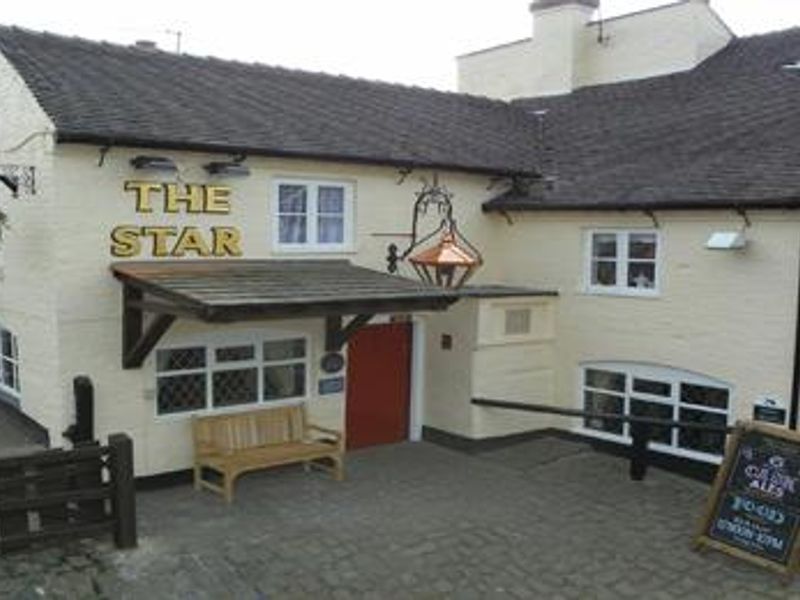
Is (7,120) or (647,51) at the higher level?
(647,51)

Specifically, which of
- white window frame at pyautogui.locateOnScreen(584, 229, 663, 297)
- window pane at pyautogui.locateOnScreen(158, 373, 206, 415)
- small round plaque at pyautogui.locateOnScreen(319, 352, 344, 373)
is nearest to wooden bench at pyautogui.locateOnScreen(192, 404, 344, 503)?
window pane at pyautogui.locateOnScreen(158, 373, 206, 415)

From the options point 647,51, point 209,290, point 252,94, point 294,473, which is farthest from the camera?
point 647,51

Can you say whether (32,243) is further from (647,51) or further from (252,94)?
(647,51)

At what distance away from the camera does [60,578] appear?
840 cm

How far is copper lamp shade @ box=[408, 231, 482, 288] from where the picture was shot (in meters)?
13.0

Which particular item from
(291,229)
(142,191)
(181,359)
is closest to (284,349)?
(181,359)

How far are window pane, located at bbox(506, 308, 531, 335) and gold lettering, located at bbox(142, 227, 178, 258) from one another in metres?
5.29

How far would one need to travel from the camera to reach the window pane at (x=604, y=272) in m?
13.4

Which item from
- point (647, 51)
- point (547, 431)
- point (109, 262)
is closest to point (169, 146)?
point (109, 262)

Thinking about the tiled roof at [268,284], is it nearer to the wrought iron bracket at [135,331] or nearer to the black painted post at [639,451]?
the wrought iron bracket at [135,331]

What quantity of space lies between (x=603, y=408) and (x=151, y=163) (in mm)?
7585

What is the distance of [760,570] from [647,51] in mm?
11380

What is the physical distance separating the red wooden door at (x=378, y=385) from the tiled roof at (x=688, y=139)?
2823mm

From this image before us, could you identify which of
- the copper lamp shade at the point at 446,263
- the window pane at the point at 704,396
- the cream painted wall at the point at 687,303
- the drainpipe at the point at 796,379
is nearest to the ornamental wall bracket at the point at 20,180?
the copper lamp shade at the point at 446,263
